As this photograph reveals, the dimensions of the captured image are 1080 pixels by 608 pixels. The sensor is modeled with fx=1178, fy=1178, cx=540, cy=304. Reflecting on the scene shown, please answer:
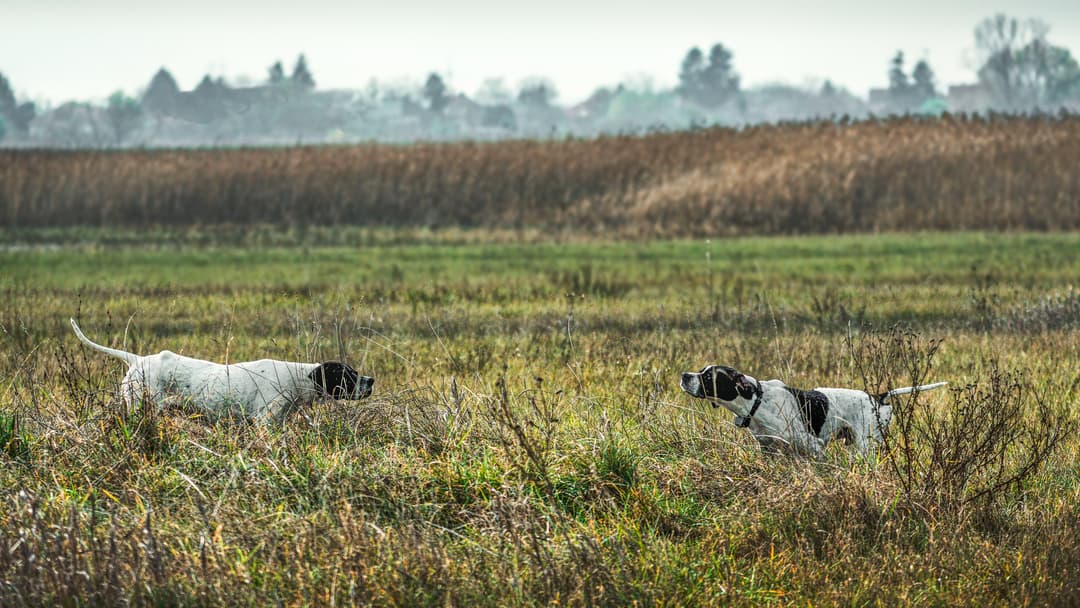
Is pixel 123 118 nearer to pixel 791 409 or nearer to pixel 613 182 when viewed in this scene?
pixel 613 182

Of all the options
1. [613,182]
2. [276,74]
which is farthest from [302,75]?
[613,182]

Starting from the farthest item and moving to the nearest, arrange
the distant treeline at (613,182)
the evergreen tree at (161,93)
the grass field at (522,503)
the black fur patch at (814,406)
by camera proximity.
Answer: the evergreen tree at (161,93) → the distant treeline at (613,182) → the black fur patch at (814,406) → the grass field at (522,503)

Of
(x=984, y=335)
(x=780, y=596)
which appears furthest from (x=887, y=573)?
(x=984, y=335)

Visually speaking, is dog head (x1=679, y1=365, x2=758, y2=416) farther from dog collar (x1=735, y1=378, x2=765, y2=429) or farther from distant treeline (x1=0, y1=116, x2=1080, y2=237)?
distant treeline (x1=0, y1=116, x2=1080, y2=237)

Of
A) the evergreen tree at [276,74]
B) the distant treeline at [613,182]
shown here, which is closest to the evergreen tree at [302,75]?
the evergreen tree at [276,74]

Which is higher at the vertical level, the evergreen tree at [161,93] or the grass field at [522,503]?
the evergreen tree at [161,93]

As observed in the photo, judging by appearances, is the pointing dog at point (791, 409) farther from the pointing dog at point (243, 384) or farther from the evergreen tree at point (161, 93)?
the evergreen tree at point (161, 93)

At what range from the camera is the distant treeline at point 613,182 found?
1248 inches

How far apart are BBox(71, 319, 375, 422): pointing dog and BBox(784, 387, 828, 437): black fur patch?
2501 mm

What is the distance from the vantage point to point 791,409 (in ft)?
21.4

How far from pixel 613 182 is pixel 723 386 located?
30853mm

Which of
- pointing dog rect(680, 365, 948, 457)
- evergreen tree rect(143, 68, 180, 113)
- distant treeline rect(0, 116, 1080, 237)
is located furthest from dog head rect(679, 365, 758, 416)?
evergreen tree rect(143, 68, 180, 113)

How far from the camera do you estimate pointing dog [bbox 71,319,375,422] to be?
6.95 meters

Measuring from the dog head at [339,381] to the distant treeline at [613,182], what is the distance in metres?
24.2
